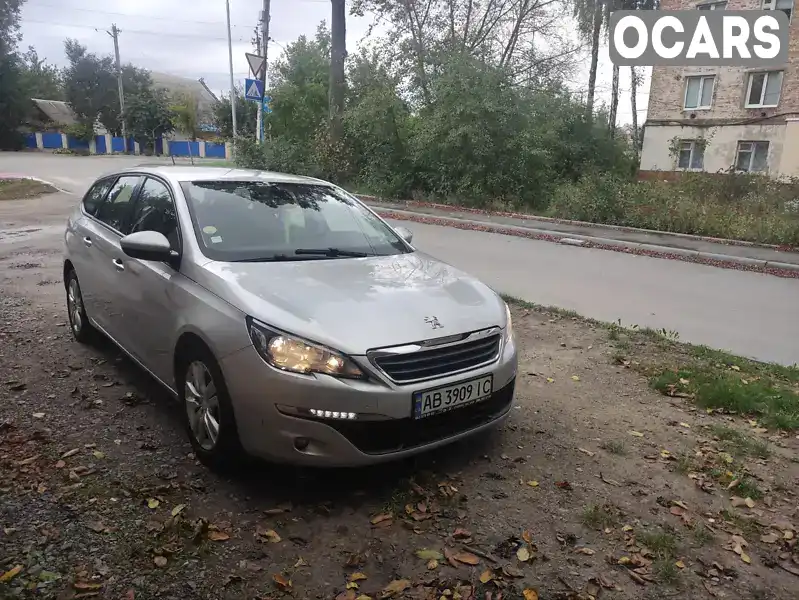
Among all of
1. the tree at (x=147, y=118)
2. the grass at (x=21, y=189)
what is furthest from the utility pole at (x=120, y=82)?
the grass at (x=21, y=189)

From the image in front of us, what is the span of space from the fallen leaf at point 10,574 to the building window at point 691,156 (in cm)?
3258

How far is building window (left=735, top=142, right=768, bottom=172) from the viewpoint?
28984 millimetres

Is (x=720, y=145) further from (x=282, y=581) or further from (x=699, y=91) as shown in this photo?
(x=282, y=581)

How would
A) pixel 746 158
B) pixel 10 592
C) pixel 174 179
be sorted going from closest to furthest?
pixel 10 592 → pixel 174 179 → pixel 746 158

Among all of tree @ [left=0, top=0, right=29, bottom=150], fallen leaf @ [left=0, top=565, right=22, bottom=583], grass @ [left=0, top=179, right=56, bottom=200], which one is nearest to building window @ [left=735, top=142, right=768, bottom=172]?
grass @ [left=0, top=179, right=56, bottom=200]

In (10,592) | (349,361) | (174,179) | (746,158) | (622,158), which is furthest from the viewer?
(746,158)

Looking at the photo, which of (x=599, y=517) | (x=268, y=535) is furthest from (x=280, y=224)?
(x=599, y=517)

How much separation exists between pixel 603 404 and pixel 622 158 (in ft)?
70.2

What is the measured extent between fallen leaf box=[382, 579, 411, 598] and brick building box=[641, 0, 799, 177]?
28.0 metres

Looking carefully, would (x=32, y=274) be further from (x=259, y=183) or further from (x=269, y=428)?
(x=269, y=428)

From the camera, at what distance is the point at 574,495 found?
331 centimetres

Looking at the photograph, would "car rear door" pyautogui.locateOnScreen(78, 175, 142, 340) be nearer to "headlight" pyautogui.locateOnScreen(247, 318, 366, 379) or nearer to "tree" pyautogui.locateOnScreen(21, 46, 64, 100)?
"headlight" pyautogui.locateOnScreen(247, 318, 366, 379)

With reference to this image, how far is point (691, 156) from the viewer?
103ft

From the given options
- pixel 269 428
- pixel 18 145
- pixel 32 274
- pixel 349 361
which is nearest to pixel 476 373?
pixel 349 361
